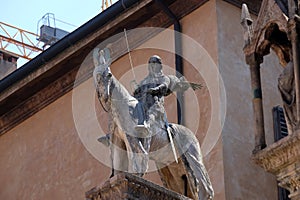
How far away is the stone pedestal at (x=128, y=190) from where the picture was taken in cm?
1359

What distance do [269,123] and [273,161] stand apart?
435 centimetres

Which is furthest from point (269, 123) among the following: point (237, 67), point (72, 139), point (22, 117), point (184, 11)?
point (22, 117)

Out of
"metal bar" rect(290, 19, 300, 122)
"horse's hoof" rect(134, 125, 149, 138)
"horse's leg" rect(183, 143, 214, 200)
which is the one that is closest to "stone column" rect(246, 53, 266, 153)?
"metal bar" rect(290, 19, 300, 122)

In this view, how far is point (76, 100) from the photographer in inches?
824

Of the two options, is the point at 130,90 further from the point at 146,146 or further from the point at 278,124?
the point at 146,146

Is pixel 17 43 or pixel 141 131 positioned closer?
pixel 141 131

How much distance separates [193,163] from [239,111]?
10.6 ft

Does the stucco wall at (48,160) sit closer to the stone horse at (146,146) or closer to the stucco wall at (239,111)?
the stucco wall at (239,111)

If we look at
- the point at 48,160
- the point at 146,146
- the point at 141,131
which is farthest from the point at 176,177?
the point at 48,160

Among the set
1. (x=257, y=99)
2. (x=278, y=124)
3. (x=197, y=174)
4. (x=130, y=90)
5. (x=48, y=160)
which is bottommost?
(x=197, y=174)

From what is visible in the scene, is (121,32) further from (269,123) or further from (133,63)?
(269,123)

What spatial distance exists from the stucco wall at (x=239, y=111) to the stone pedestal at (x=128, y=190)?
311cm

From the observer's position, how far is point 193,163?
48.3ft

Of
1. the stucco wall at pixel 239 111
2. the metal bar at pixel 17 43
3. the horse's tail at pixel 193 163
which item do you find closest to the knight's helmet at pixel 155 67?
the horse's tail at pixel 193 163
